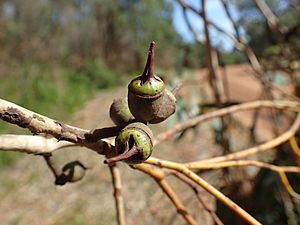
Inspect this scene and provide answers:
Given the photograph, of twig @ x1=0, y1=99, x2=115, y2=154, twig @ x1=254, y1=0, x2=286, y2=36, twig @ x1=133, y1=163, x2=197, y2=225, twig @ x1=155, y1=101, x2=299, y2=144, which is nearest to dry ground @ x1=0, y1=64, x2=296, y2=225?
twig @ x1=254, y1=0, x2=286, y2=36

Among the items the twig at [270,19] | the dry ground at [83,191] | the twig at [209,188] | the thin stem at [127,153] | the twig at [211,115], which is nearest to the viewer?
the thin stem at [127,153]

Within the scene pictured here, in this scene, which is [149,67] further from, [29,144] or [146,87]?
[29,144]

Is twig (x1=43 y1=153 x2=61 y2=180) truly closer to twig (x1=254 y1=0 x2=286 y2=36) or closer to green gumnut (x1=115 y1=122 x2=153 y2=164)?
green gumnut (x1=115 y1=122 x2=153 y2=164)

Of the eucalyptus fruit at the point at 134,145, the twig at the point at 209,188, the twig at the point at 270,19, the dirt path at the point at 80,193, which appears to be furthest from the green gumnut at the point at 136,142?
the dirt path at the point at 80,193

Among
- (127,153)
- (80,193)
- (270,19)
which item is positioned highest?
(80,193)

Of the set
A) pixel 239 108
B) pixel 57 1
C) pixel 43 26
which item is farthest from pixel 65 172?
pixel 57 1

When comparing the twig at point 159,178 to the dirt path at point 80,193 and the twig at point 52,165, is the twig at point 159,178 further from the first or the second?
the dirt path at point 80,193

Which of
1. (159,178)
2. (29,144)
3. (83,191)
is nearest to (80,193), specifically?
(83,191)
